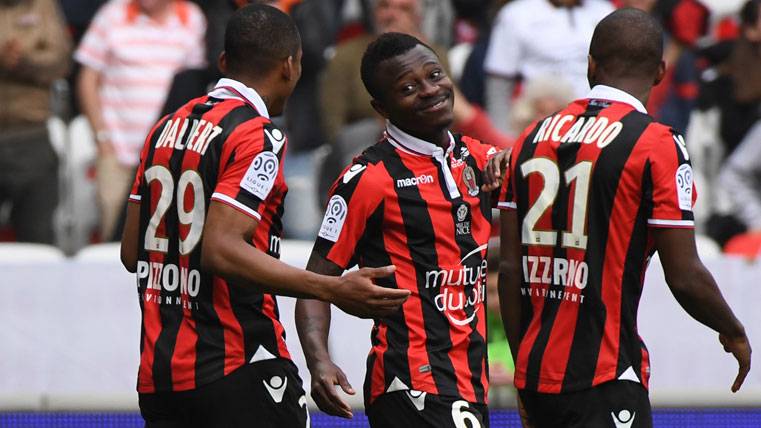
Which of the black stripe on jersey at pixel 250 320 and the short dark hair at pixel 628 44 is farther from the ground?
the short dark hair at pixel 628 44

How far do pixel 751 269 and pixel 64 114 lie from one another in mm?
4530

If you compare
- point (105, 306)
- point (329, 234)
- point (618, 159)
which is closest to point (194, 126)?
point (329, 234)

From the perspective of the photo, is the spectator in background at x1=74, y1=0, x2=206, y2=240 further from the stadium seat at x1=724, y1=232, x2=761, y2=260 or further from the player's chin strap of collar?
the player's chin strap of collar

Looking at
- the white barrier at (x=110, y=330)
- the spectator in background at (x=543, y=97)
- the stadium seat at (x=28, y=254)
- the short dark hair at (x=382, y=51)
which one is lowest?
the white barrier at (x=110, y=330)

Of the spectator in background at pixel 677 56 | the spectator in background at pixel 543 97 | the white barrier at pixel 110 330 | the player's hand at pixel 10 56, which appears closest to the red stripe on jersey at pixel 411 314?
the white barrier at pixel 110 330

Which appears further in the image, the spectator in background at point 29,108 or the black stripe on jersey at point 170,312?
the spectator in background at point 29,108

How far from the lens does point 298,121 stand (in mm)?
10195

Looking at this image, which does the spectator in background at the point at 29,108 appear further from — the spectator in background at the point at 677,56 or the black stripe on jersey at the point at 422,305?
the black stripe on jersey at the point at 422,305

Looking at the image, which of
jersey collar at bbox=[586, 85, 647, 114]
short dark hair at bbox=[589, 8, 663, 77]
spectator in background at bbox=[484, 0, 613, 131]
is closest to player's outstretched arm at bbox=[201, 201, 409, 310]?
jersey collar at bbox=[586, 85, 647, 114]

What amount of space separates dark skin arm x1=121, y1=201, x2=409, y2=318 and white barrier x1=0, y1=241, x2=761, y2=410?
3529mm

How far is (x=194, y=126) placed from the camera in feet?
16.9

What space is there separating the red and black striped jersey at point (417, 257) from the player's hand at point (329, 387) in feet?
0.58

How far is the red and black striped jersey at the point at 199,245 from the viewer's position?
5047mm

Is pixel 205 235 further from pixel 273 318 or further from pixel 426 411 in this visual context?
pixel 426 411
